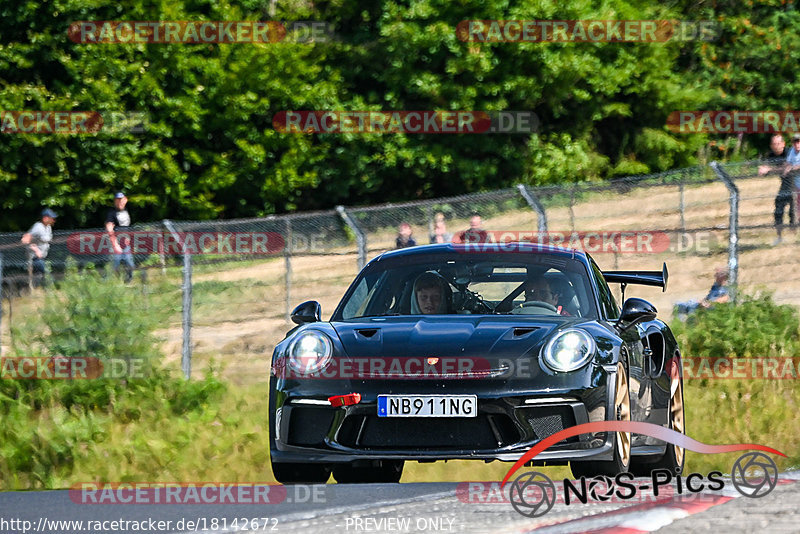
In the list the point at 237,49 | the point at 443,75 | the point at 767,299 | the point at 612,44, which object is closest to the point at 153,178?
the point at 237,49

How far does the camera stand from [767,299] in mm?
15086

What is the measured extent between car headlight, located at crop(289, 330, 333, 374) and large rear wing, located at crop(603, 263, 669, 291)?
2.12 meters

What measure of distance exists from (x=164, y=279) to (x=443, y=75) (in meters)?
17.3

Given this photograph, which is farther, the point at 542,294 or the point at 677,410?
the point at 677,410

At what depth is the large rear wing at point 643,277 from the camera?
26.5 feet

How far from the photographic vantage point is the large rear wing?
8070 millimetres

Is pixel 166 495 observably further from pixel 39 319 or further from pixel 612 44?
pixel 612 44

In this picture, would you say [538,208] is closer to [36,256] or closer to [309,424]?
[36,256]

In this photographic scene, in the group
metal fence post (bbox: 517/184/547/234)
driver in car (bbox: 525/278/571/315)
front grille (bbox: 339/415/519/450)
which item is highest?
metal fence post (bbox: 517/184/547/234)

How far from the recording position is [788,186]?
18766 millimetres

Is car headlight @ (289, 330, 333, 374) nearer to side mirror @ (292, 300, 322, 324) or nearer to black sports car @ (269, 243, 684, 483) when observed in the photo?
black sports car @ (269, 243, 684, 483)

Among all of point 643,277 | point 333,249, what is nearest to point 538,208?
point 333,249

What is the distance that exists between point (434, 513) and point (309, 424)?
85 centimetres

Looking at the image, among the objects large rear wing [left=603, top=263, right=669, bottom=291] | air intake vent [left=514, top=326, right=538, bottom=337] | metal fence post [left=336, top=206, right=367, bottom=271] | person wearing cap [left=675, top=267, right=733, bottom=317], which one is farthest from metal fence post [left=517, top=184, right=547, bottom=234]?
air intake vent [left=514, top=326, right=538, bottom=337]
